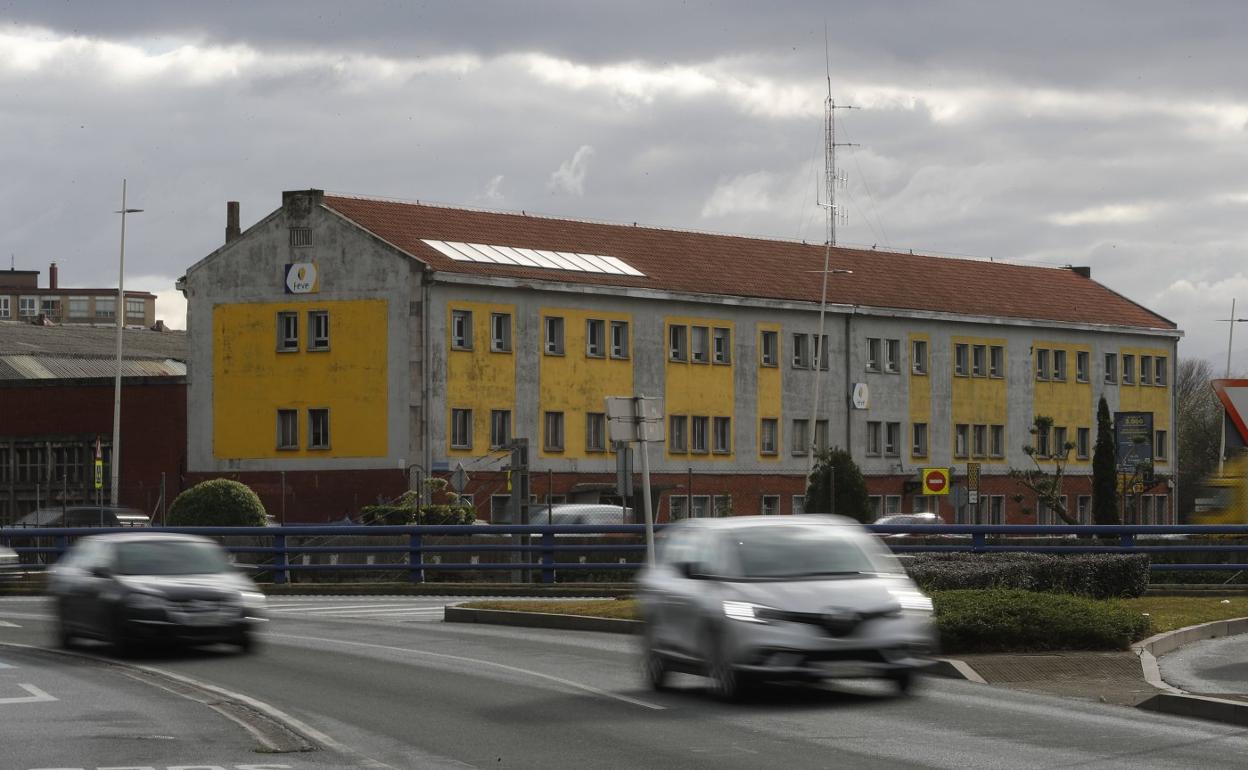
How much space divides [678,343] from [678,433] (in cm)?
319

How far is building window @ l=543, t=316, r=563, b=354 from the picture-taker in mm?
68562

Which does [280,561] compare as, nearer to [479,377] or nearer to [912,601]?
[912,601]

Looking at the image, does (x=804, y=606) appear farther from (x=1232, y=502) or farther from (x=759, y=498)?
(x=759, y=498)

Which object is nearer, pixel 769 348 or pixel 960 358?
pixel 769 348

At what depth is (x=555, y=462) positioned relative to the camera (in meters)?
68.1

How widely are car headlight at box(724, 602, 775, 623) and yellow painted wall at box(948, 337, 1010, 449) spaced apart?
214 ft

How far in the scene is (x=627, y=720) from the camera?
15.7 metres

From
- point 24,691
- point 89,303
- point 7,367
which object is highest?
point 89,303

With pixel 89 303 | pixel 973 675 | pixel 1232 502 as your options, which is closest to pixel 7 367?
pixel 1232 502

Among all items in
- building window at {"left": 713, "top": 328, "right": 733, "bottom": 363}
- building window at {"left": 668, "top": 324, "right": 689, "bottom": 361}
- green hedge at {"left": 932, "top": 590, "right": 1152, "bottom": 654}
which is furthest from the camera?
building window at {"left": 713, "top": 328, "right": 733, "bottom": 363}

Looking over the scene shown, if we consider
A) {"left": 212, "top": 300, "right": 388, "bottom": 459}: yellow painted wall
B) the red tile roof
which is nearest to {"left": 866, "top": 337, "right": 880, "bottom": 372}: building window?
the red tile roof

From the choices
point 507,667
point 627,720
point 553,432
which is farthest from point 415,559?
point 553,432

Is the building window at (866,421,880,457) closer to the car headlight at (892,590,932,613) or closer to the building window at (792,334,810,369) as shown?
the building window at (792,334,810,369)

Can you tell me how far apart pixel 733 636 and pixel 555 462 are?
5150 cm
